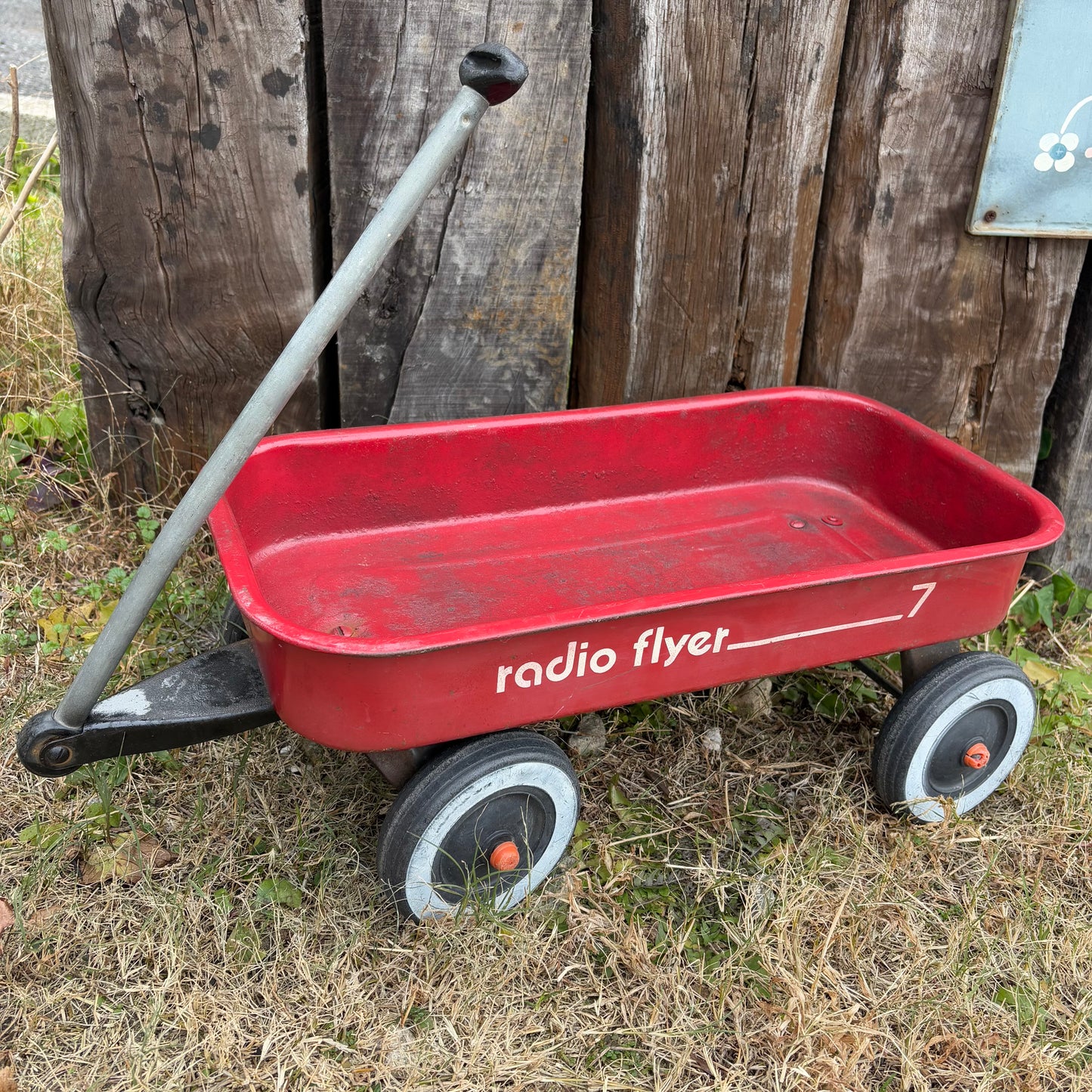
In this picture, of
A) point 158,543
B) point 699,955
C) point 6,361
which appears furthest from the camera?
point 6,361

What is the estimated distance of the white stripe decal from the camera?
1857 millimetres

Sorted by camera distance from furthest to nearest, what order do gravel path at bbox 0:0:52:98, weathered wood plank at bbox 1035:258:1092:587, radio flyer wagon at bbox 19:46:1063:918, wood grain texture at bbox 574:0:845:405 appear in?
gravel path at bbox 0:0:52:98
weathered wood plank at bbox 1035:258:1092:587
wood grain texture at bbox 574:0:845:405
radio flyer wagon at bbox 19:46:1063:918

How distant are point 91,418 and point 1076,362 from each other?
2.46m

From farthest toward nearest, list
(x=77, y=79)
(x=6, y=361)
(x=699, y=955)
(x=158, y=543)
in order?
(x=6, y=361) < (x=77, y=79) < (x=699, y=955) < (x=158, y=543)

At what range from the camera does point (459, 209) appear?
237 centimetres

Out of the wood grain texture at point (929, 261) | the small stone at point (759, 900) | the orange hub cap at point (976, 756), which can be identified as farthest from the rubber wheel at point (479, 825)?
the wood grain texture at point (929, 261)

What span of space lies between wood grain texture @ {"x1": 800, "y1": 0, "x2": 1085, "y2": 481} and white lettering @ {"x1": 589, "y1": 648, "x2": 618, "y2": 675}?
1.28 metres

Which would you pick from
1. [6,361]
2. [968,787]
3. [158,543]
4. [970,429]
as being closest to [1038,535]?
[968,787]

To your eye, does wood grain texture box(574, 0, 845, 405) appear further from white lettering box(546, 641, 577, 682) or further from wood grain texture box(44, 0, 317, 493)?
white lettering box(546, 641, 577, 682)

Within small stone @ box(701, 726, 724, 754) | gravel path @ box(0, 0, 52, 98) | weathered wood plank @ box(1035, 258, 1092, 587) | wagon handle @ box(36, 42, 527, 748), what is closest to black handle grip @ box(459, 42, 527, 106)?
wagon handle @ box(36, 42, 527, 748)

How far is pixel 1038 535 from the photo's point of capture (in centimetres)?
197

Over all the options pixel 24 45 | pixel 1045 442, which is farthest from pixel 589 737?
pixel 24 45

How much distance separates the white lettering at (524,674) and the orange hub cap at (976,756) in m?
0.99

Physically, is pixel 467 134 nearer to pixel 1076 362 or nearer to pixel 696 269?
pixel 696 269
